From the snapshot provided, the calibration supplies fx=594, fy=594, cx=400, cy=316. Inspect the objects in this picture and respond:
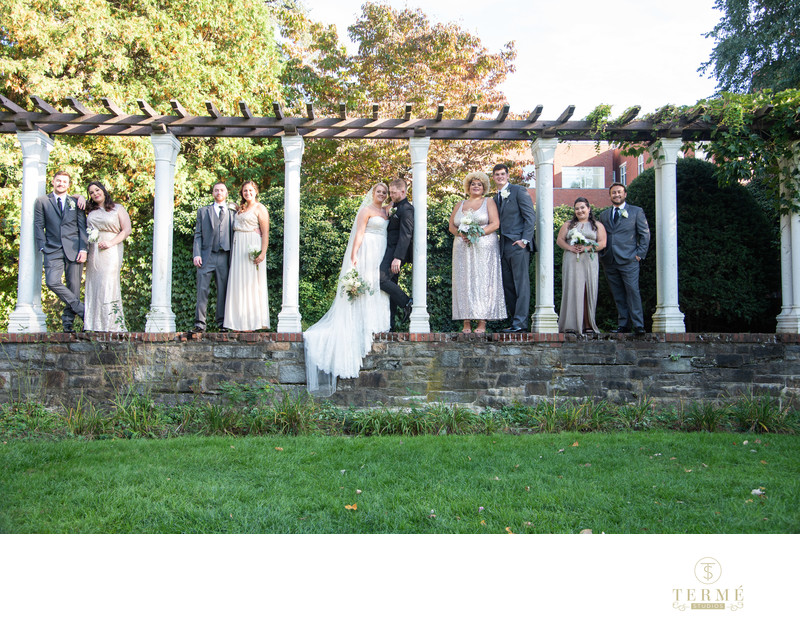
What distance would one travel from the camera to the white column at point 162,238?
7.12m

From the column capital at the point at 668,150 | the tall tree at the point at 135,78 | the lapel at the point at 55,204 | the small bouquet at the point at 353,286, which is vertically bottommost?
the small bouquet at the point at 353,286

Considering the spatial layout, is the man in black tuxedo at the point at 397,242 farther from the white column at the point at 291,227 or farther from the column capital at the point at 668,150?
the column capital at the point at 668,150

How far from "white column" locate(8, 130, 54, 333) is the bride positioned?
138 inches

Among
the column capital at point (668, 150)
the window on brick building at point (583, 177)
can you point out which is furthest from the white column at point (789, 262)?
the window on brick building at point (583, 177)

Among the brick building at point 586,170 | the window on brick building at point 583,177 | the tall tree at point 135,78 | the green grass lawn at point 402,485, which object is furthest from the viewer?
the window on brick building at point 583,177

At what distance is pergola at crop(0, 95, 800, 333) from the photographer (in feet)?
23.4

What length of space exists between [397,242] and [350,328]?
3.96 feet

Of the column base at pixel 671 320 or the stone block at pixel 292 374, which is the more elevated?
the column base at pixel 671 320

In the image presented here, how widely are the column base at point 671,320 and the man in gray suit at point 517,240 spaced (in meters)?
1.71

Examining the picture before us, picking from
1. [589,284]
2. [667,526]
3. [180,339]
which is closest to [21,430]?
[180,339]

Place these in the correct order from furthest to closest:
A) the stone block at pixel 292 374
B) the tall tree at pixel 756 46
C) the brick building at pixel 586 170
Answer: the brick building at pixel 586 170, the tall tree at pixel 756 46, the stone block at pixel 292 374

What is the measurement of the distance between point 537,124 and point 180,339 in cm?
491

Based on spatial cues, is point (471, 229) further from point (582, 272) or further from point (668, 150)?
point (668, 150)

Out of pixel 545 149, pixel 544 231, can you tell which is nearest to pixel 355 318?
pixel 544 231
